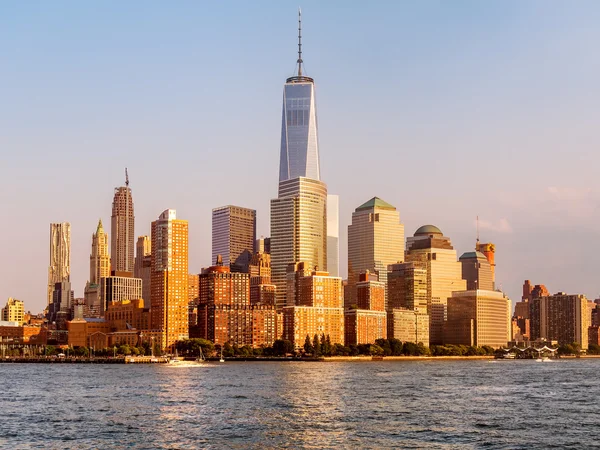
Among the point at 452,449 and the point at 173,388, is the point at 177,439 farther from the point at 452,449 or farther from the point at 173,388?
the point at 173,388

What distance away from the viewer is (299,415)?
106 meters

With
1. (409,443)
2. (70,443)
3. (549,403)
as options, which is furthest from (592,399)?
(70,443)

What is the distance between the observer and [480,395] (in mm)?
135000

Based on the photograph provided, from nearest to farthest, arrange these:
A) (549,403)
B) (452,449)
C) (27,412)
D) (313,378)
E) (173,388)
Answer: (452,449) < (27,412) < (549,403) < (173,388) < (313,378)

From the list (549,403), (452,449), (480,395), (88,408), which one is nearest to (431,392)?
(480,395)

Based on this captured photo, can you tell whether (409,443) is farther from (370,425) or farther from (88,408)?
(88,408)

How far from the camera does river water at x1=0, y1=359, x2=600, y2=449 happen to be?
85625 millimetres

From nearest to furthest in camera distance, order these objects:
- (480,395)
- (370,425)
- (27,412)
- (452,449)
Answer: (452,449) < (370,425) < (27,412) < (480,395)

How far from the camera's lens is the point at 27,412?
112m

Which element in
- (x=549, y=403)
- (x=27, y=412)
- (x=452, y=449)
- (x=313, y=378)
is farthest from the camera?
(x=313, y=378)

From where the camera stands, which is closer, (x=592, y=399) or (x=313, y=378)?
(x=592, y=399)

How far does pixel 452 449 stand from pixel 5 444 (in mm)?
37775

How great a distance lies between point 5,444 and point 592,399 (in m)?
79.9

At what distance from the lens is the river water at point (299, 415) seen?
85625 millimetres
